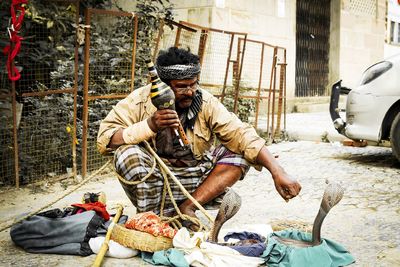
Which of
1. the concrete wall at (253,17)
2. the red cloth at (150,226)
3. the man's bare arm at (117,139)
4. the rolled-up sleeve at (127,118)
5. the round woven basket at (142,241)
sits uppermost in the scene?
the concrete wall at (253,17)

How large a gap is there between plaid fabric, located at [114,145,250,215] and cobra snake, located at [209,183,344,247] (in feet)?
1.82

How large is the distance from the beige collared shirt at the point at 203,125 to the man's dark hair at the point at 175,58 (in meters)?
0.27

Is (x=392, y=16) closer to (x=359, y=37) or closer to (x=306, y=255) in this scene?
(x=359, y=37)

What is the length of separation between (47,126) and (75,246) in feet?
9.93

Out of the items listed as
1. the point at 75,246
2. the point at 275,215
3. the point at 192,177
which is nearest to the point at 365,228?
the point at 275,215

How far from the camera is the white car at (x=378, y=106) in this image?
257 inches

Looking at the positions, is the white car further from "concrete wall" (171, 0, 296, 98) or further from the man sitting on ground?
"concrete wall" (171, 0, 296, 98)

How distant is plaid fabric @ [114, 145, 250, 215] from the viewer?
146 inches

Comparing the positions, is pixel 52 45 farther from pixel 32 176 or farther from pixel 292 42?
pixel 292 42

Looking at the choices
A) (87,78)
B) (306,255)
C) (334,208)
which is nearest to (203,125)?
(306,255)

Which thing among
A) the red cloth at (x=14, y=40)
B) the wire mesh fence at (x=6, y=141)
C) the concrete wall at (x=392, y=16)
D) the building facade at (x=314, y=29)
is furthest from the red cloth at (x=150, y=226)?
the concrete wall at (x=392, y=16)

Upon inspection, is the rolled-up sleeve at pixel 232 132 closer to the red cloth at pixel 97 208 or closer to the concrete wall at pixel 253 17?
the red cloth at pixel 97 208

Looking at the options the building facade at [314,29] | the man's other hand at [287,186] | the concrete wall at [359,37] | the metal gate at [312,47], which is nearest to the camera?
the man's other hand at [287,186]

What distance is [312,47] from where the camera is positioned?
14.3 meters
